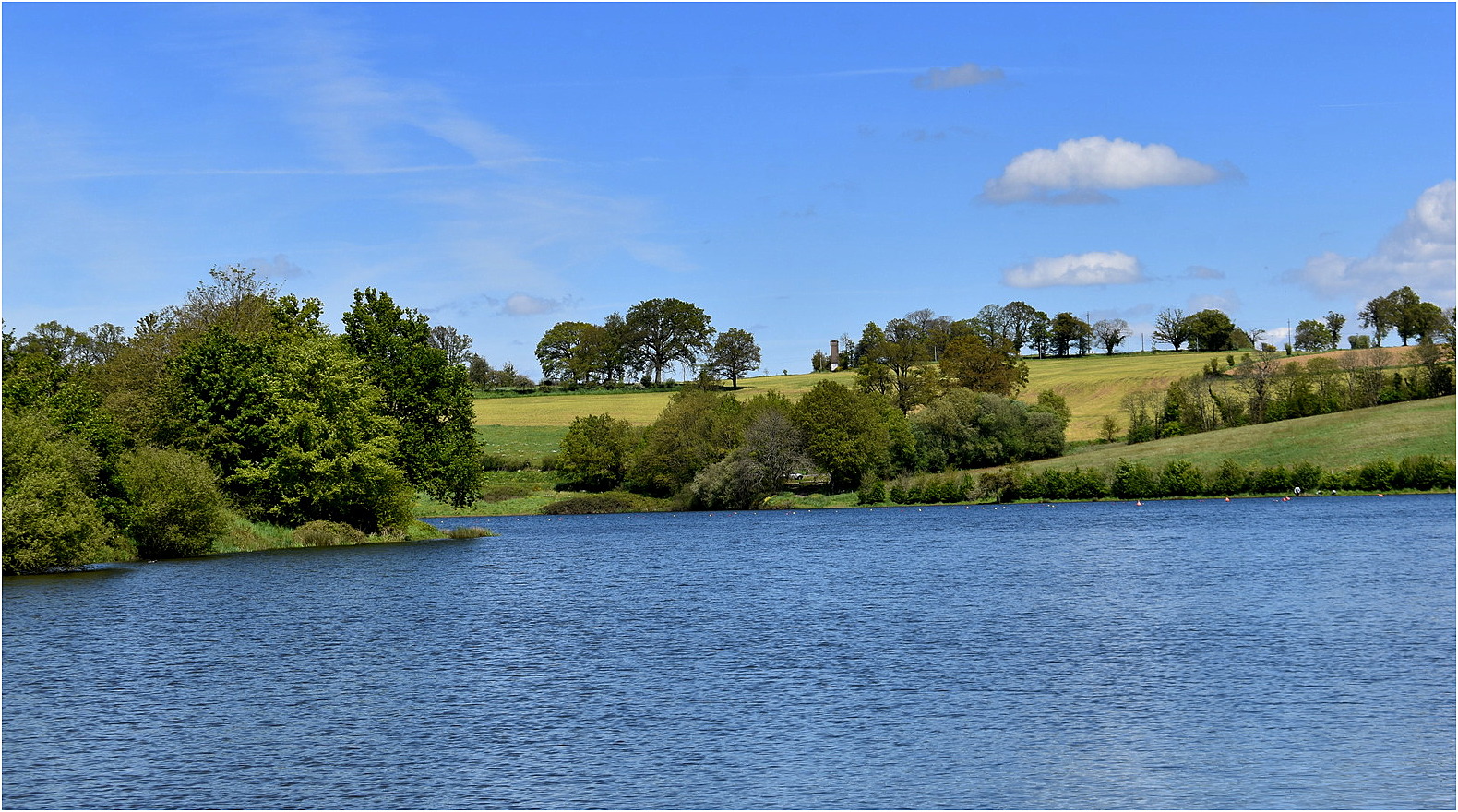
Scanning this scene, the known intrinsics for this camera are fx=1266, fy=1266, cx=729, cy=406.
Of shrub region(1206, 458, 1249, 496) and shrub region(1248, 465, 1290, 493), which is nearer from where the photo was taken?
shrub region(1248, 465, 1290, 493)

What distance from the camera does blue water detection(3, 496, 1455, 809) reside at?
66.7 feet

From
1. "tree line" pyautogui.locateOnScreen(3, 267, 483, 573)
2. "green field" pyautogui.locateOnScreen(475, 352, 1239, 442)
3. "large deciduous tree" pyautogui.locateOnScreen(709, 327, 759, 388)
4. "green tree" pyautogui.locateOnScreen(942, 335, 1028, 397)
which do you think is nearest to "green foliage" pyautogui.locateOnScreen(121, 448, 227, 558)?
"tree line" pyautogui.locateOnScreen(3, 267, 483, 573)

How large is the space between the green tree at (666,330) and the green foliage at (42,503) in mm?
138909

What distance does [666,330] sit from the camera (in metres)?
193

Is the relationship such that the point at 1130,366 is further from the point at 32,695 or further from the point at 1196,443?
the point at 32,695

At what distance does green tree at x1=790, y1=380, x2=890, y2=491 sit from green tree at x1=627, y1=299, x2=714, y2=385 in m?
75.3

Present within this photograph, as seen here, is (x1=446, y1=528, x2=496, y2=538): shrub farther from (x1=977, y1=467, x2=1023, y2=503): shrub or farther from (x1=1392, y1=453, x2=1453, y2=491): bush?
(x1=1392, y1=453, x2=1453, y2=491): bush

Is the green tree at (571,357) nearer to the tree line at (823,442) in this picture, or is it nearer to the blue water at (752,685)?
the tree line at (823,442)

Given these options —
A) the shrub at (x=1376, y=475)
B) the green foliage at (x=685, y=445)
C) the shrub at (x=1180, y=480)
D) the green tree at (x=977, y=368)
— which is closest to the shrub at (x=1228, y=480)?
the shrub at (x=1180, y=480)

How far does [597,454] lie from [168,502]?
65.3 meters

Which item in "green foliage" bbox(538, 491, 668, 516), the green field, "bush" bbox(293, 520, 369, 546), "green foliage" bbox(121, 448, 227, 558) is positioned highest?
the green field

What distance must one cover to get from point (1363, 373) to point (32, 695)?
11799 centimetres

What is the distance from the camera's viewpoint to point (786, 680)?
2877 cm

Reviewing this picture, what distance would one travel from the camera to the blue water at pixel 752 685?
20328mm
